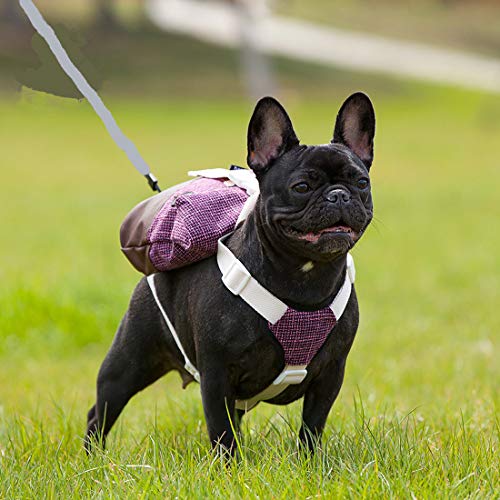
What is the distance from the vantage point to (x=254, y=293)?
144 inches

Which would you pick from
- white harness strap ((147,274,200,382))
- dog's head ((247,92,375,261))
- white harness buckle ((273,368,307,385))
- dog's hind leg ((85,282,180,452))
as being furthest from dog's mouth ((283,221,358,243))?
dog's hind leg ((85,282,180,452))

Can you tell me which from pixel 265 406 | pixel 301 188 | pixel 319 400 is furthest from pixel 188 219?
pixel 265 406

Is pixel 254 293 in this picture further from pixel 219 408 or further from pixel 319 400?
pixel 319 400

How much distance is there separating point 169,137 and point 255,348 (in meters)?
21.9

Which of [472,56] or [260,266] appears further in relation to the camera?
[472,56]

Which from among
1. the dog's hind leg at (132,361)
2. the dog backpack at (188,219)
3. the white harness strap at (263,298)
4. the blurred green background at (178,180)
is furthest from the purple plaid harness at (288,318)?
the dog's hind leg at (132,361)

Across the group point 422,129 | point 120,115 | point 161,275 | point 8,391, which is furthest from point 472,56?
point 161,275

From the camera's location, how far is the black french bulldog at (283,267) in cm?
351

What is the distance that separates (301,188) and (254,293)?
1.35 ft

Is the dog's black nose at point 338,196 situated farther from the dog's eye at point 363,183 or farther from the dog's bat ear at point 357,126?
the dog's bat ear at point 357,126

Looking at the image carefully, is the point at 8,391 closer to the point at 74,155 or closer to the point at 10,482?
the point at 10,482

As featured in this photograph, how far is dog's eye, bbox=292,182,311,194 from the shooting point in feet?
11.6

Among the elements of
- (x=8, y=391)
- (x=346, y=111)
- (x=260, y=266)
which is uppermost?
(x=346, y=111)

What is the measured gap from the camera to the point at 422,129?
26.3 meters
